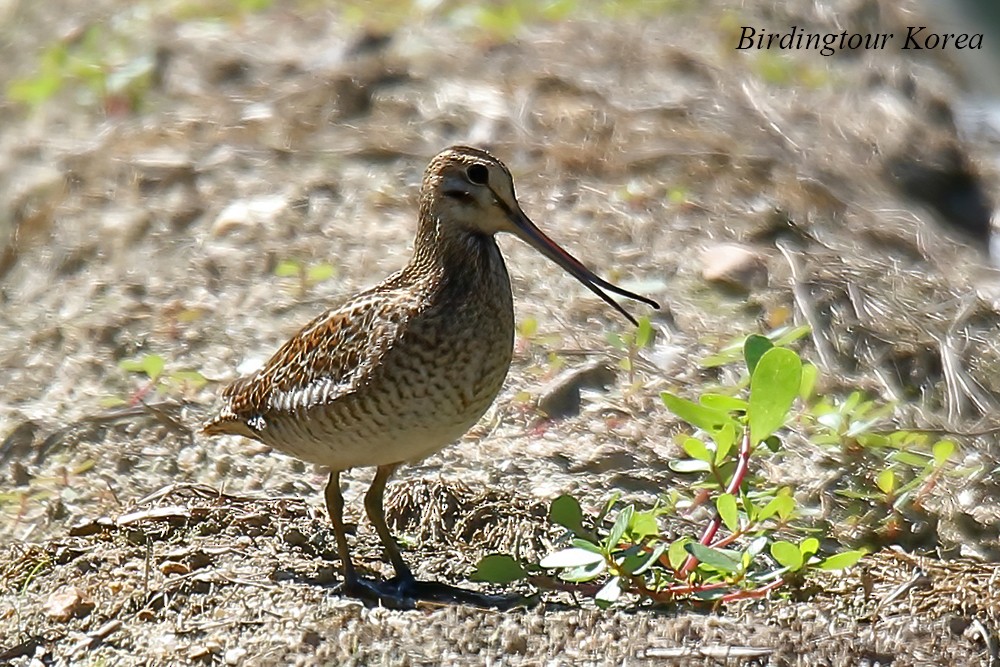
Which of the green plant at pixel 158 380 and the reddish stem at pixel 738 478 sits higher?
the reddish stem at pixel 738 478

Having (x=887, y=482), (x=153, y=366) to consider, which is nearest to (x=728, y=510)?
(x=887, y=482)

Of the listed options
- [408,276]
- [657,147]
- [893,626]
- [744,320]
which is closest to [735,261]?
[744,320]

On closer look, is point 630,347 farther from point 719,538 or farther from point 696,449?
point 696,449

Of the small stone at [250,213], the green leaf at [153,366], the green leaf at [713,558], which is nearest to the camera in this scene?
the green leaf at [713,558]

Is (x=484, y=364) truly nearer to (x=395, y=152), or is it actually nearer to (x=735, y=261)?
(x=735, y=261)

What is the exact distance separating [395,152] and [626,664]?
147 inches

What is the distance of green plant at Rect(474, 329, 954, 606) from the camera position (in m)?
3.88

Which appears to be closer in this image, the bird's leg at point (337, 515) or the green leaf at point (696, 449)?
the green leaf at point (696, 449)

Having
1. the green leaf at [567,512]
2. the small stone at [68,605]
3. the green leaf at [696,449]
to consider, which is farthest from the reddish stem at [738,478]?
the small stone at [68,605]

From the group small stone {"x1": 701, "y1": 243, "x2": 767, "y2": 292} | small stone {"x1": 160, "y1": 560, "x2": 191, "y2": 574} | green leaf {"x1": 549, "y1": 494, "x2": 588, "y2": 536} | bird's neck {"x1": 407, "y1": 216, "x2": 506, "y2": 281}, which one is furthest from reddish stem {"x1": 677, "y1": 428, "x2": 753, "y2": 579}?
small stone {"x1": 701, "y1": 243, "x2": 767, "y2": 292}

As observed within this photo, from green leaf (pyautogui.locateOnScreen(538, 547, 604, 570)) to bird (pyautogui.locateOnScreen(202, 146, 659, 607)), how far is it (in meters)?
0.44

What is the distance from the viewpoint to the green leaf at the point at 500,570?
402 cm

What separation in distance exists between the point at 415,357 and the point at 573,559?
2.25 feet

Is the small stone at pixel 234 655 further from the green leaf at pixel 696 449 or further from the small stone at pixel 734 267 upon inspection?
the small stone at pixel 734 267
